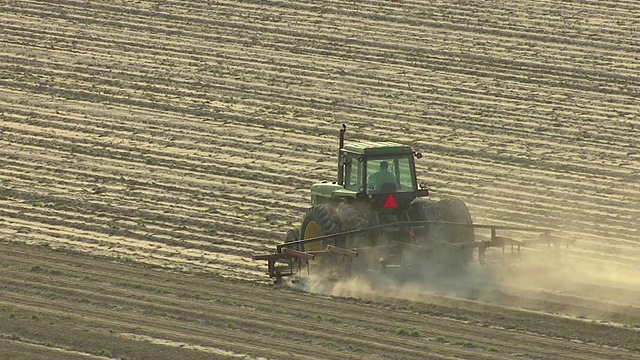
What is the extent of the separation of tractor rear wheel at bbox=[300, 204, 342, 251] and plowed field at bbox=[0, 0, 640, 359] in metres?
0.83

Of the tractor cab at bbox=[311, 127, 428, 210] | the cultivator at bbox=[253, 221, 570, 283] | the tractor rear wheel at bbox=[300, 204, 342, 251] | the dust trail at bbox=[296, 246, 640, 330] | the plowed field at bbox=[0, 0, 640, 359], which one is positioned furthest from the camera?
the tractor cab at bbox=[311, 127, 428, 210]

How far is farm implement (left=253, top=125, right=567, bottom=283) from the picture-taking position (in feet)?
59.6

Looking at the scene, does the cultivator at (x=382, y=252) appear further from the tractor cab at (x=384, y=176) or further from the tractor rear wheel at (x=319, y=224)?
the tractor cab at (x=384, y=176)

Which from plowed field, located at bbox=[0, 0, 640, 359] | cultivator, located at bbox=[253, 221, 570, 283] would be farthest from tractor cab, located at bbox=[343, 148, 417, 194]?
plowed field, located at bbox=[0, 0, 640, 359]

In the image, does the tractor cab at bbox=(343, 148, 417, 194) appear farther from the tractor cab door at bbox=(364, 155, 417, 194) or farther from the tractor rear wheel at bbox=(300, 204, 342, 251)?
the tractor rear wheel at bbox=(300, 204, 342, 251)

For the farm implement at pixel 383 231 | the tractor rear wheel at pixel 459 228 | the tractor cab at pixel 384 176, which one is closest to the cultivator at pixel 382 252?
the farm implement at pixel 383 231

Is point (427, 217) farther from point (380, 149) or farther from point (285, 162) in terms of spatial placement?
point (285, 162)

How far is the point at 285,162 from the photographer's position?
25.6 meters

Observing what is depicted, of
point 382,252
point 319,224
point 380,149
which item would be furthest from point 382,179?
point 382,252

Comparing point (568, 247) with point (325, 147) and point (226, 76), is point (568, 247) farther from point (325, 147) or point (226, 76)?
point (226, 76)

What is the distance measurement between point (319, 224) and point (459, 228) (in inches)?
73.5

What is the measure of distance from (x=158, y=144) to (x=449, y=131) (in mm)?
5629

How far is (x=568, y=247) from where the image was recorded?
1970 cm

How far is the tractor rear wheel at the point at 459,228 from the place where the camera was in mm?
18375
